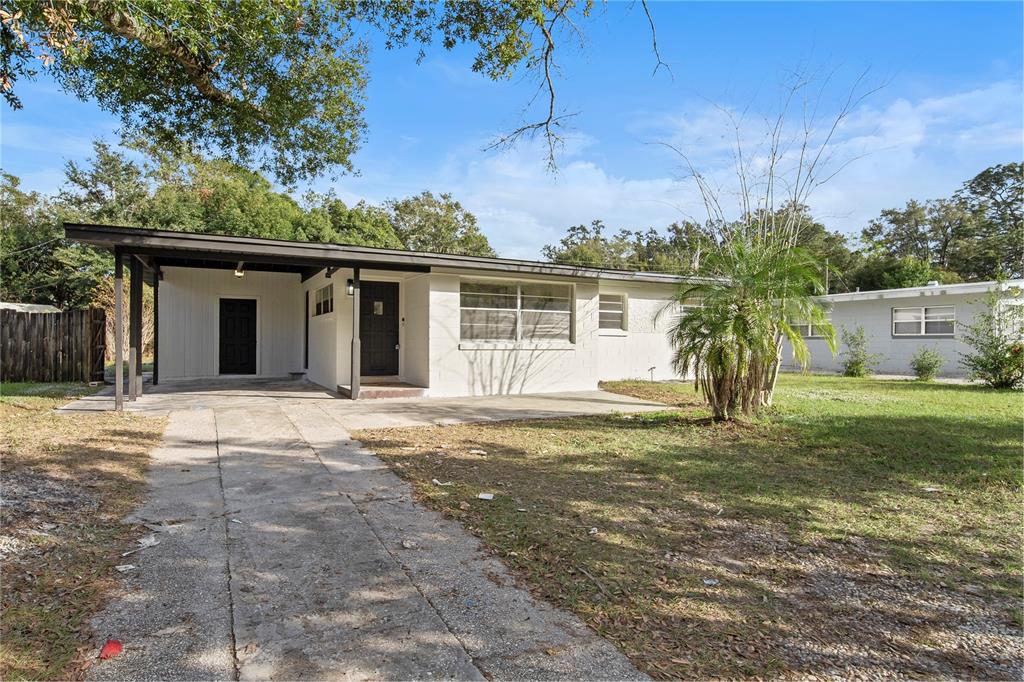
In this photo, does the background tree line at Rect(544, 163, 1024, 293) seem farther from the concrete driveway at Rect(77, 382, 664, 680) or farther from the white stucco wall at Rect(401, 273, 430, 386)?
the concrete driveway at Rect(77, 382, 664, 680)

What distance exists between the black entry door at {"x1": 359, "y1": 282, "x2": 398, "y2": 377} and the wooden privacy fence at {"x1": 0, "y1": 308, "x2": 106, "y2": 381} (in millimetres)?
6065

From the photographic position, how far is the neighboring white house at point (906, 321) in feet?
50.5

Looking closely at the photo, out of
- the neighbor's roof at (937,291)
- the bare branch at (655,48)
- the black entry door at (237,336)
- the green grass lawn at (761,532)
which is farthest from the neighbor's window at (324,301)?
the neighbor's roof at (937,291)

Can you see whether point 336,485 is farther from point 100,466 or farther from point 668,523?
point 668,523

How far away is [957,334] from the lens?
1558 centimetres

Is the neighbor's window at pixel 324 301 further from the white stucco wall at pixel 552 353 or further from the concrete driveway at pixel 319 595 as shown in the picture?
the concrete driveway at pixel 319 595

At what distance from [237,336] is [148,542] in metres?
11.6

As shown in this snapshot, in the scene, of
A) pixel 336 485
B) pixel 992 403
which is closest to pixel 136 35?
pixel 336 485

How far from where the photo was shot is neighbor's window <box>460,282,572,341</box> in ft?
35.7

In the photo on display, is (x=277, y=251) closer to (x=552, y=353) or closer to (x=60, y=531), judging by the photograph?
(x=552, y=353)

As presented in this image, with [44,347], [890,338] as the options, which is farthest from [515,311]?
[890,338]

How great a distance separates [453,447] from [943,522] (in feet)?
14.0

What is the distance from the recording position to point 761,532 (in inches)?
141

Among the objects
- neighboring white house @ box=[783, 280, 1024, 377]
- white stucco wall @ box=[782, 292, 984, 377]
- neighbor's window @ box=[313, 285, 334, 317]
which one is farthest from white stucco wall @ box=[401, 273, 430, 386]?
white stucco wall @ box=[782, 292, 984, 377]
